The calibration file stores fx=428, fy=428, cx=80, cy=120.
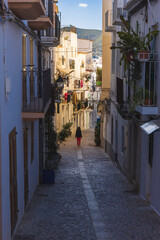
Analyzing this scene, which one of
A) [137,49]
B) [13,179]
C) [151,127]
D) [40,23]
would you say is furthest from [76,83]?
[13,179]

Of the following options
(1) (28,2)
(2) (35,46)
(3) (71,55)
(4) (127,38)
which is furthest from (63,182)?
(3) (71,55)

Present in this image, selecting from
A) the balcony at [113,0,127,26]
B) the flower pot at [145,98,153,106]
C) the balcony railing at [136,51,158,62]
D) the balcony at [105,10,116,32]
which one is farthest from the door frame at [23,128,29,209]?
the balcony at [105,10,116,32]

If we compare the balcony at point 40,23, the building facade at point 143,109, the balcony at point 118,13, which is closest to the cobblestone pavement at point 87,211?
the building facade at point 143,109

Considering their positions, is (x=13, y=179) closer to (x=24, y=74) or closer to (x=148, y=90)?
(x=24, y=74)

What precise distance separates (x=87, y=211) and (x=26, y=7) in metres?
6.04

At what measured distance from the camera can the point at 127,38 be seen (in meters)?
13.3

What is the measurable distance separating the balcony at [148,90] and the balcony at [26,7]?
161 inches

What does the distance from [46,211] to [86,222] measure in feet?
5.09

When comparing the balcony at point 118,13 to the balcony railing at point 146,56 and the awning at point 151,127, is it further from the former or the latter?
the awning at point 151,127

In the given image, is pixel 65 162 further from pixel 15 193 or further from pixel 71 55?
pixel 71 55

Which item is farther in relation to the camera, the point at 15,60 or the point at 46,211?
the point at 46,211

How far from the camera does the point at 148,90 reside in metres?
12.6

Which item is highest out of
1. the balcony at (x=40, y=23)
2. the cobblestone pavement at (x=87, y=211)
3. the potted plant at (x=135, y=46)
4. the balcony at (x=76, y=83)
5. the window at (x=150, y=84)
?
the balcony at (x=40, y=23)

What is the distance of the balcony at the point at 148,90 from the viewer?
12.4 meters
